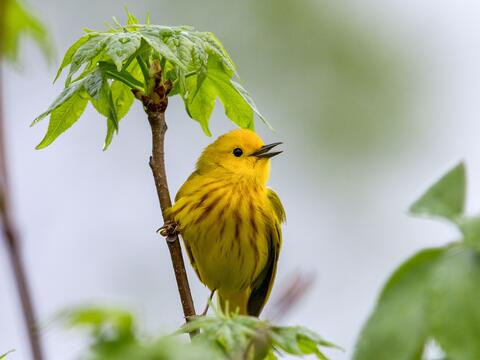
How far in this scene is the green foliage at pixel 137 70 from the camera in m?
2.08

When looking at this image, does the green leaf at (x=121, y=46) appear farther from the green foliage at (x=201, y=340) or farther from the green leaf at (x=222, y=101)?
the green foliage at (x=201, y=340)

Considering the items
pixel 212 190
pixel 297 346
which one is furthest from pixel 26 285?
pixel 212 190

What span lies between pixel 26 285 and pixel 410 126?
8.53m

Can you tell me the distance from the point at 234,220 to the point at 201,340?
2803 mm

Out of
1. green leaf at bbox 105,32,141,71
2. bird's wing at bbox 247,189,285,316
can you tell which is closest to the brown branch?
green leaf at bbox 105,32,141,71

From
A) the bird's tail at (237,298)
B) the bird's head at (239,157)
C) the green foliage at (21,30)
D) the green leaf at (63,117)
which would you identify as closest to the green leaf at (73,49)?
the green leaf at (63,117)

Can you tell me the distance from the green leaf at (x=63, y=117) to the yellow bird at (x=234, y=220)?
1.67 m

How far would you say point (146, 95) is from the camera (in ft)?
7.75

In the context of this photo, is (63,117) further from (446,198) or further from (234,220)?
(234,220)

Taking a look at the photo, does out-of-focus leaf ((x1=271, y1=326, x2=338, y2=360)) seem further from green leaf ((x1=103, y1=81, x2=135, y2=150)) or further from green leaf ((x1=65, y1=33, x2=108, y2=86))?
green leaf ((x1=103, y1=81, x2=135, y2=150))

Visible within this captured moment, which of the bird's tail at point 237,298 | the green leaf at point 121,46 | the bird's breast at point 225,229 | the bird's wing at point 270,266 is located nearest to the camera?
the green leaf at point 121,46

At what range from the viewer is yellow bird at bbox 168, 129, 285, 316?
4164 mm

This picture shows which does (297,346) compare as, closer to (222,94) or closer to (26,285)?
(26,285)

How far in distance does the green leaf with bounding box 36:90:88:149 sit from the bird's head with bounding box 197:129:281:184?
221cm
